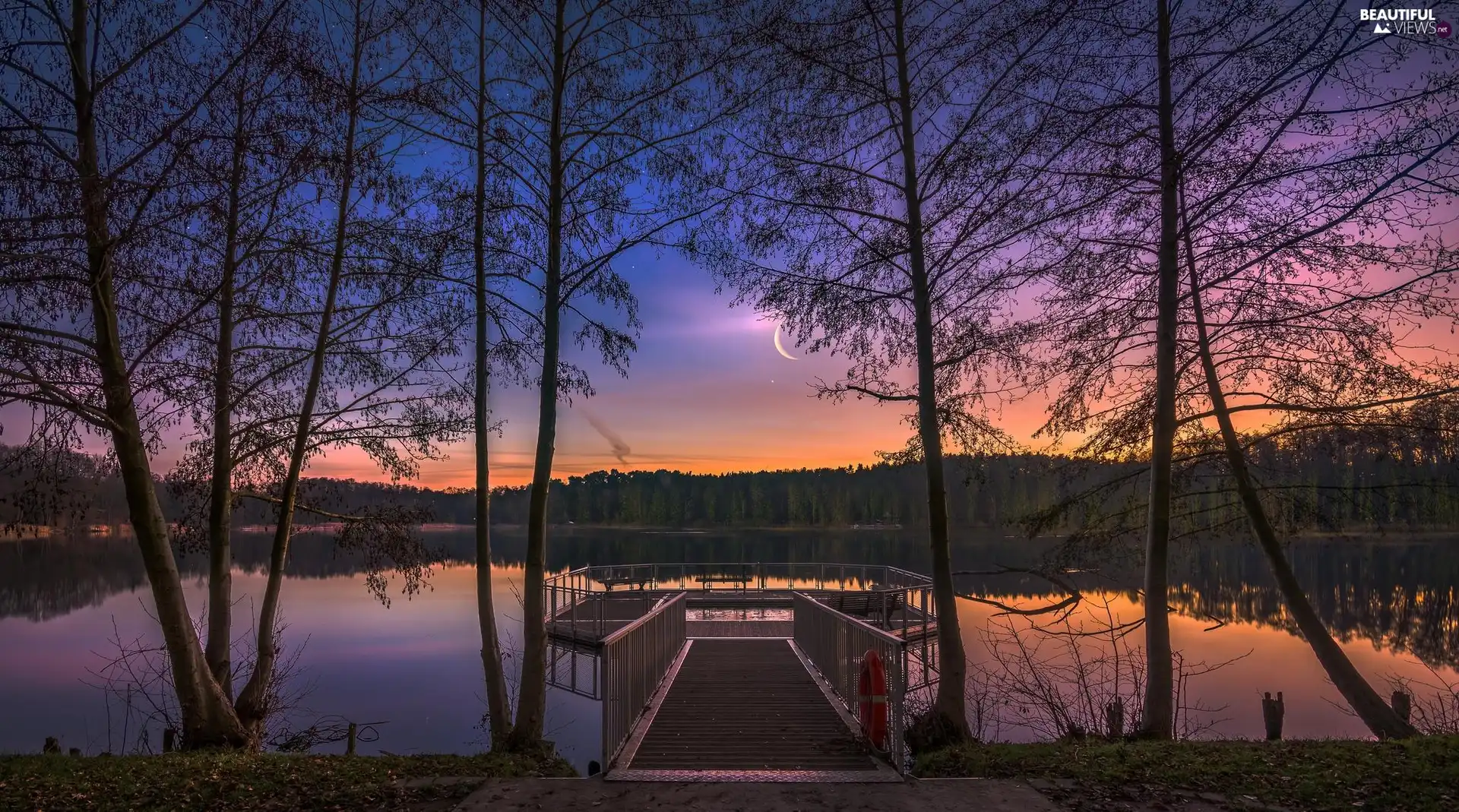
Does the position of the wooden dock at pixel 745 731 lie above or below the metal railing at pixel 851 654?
below

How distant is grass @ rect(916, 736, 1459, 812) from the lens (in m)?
5.59

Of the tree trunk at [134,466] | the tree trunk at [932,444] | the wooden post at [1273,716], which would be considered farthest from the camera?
the wooden post at [1273,716]

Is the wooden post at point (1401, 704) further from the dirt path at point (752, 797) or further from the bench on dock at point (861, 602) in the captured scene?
the bench on dock at point (861, 602)

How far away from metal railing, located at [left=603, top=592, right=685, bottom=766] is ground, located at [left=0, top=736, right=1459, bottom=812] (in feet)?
2.25

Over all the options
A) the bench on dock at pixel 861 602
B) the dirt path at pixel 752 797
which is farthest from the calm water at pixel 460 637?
the dirt path at pixel 752 797

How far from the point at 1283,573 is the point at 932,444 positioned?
19.1 ft

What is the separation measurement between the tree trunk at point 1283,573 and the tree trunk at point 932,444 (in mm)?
3333

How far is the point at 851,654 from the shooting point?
9.05 metres

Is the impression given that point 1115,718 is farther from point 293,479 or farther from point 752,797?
point 293,479

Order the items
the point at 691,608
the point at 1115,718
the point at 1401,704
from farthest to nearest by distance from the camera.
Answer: the point at 691,608 → the point at 1115,718 → the point at 1401,704

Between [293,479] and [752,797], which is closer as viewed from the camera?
[752,797]

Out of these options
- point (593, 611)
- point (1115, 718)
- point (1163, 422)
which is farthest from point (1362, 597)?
point (593, 611)

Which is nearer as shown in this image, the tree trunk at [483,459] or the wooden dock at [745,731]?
the wooden dock at [745,731]

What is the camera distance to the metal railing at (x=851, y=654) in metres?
7.02
